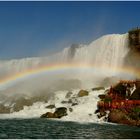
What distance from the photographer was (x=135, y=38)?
68188 mm

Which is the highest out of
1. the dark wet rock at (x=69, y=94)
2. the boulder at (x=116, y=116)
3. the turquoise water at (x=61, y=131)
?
the dark wet rock at (x=69, y=94)

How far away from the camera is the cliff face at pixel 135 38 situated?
6781 centimetres

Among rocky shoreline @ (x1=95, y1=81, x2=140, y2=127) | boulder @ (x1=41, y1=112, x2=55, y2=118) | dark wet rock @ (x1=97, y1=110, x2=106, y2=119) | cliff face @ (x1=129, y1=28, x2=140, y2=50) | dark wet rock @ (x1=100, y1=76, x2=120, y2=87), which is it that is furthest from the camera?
cliff face @ (x1=129, y1=28, x2=140, y2=50)

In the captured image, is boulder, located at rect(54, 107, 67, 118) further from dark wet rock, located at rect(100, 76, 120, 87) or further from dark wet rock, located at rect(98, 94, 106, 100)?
dark wet rock, located at rect(100, 76, 120, 87)

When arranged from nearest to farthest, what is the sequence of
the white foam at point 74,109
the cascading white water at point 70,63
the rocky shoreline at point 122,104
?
the rocky shoreline at point 122,104
the white foam at point 74,109
the cascading white water at point 70,63

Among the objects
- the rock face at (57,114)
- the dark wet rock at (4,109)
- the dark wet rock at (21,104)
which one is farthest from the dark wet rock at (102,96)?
the dark wet rock at (4,109)

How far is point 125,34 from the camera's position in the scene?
70750 millimetres

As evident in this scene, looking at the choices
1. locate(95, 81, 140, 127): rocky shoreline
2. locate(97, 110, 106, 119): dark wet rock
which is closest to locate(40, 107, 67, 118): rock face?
locate(95, 81, 140, 127): rocky shoreline

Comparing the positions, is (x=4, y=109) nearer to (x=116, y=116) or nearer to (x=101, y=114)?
(x=101, y=114)

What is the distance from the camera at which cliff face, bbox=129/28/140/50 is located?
67.8 metres

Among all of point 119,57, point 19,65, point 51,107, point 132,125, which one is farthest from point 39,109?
point 19,65

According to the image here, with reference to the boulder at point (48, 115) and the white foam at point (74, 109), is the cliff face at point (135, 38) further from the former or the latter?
the boulder at point (48, 115)

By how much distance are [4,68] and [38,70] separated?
801cm

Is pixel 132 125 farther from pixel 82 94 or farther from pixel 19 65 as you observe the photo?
pixel 19 65
